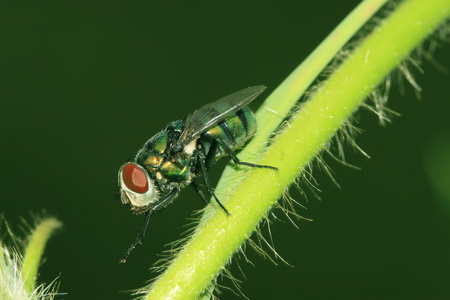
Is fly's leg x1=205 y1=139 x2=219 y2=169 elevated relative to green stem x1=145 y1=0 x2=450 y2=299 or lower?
lower

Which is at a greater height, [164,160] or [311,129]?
[311,129]

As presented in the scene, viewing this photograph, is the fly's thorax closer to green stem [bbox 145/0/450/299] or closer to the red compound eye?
the red compound eye

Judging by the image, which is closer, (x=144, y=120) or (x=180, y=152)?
(x=180, y=152)

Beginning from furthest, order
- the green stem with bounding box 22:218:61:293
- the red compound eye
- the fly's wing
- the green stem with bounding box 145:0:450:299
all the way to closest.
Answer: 1. the fly's wing
2. the red compound eye
3. the green stem with bounding box 22:218:61:293
4. the green stem with bounding box 145:0:450:299

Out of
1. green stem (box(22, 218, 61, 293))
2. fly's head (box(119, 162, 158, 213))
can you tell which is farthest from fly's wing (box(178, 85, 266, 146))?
green stem (box(22, 218, 61, 293))

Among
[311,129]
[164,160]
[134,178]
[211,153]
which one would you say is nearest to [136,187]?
[134,178]

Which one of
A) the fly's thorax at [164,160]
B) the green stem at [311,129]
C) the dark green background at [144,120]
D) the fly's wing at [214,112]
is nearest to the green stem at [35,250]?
the green stem at [311,129]

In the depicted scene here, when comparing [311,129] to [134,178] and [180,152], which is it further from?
[180,152]
